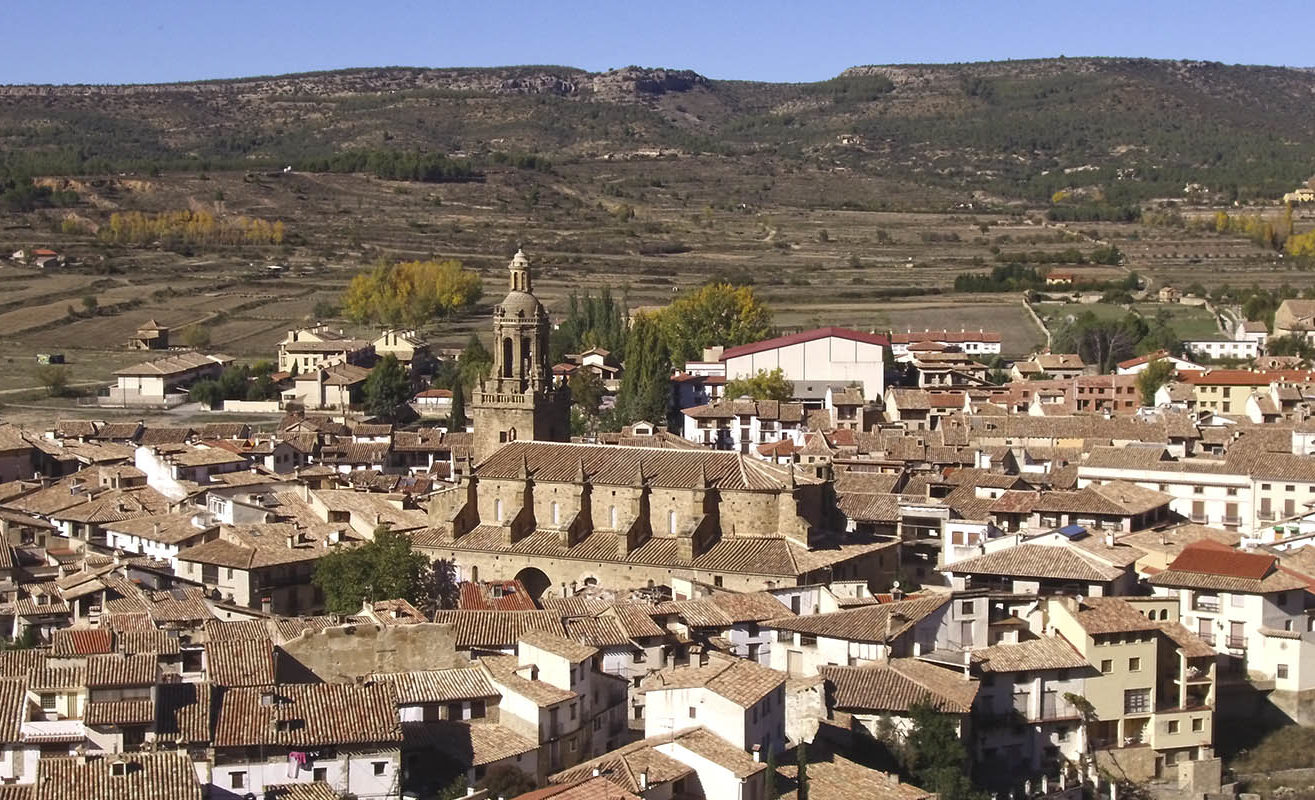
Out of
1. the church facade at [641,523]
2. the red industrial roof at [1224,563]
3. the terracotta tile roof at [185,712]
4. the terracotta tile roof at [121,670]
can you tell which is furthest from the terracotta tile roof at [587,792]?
the red industrial roof at [1224,563]

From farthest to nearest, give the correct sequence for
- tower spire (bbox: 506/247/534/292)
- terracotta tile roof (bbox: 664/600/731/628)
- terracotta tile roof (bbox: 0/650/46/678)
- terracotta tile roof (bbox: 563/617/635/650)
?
tower spire (bbox: 506/247/534/292) → terracotta tile roof (bbox: 664/600/731/628) → terracotta tile roof (bbox: 563/617/635/650) → terracotta tile roof (bbox: 0/650/46/678)

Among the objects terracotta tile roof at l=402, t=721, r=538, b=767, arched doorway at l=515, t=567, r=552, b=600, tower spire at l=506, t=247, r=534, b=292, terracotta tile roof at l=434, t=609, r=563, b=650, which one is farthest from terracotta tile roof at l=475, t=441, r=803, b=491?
terracotta tile roof at l=402, t=721, r=538, b=767

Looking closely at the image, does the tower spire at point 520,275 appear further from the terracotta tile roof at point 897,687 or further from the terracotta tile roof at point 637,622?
the terracotta tile roof at point 897,687

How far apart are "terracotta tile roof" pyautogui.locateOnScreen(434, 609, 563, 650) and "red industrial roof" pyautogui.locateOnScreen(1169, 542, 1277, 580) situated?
38.8ft

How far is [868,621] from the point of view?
29.8 meters

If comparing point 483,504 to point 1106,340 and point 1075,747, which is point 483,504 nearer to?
point 1075,747

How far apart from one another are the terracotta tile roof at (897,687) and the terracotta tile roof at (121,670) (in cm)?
938

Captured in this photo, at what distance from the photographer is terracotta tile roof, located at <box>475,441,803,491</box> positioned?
37.6 meters

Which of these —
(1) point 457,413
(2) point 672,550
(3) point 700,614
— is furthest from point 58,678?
(1) point 457,413

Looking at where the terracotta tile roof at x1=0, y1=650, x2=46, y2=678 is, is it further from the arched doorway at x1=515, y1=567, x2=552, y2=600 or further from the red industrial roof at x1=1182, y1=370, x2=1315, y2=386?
the red industrial roof at x1=1182, y1=370, x2=1315, y2=386

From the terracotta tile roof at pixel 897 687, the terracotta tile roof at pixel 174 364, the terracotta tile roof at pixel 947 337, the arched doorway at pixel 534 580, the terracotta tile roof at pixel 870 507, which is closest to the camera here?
the terracotta tile roof at pixel 897 687

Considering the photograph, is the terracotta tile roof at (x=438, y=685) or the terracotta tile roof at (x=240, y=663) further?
the terracotta tile roof at (x=438, y=685)

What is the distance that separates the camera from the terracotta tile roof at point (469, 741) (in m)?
24.3

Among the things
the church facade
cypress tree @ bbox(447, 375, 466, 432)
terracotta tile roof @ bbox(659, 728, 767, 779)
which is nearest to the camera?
terracotta tile roof @ bbox(659, 728, 767, 779)
